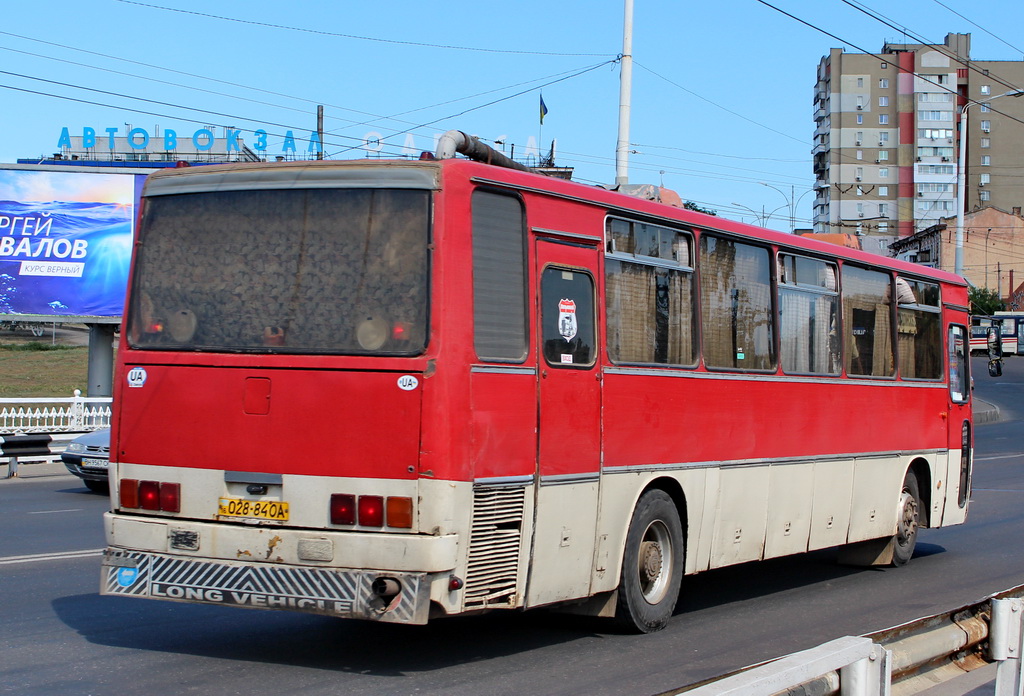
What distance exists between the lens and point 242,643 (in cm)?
778

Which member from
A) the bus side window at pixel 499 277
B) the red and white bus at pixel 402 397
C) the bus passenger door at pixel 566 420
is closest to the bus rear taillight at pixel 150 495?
the red and white bus at pixel 402 397

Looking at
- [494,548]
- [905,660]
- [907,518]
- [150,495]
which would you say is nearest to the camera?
[905,660]

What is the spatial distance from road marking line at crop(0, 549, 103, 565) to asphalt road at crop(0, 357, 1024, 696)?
0.06 ft

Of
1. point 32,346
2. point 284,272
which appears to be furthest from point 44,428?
point 32,346

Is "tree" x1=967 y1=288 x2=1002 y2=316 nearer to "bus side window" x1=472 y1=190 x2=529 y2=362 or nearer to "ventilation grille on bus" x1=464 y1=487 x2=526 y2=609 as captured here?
"bus side window" x1=472 y1=190 x2=529 y2=362

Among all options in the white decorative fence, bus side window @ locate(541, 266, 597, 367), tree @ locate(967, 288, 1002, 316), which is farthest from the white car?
tree @ locate(967, 288, 1002, 316)

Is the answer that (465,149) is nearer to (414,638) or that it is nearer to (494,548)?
(494,548)

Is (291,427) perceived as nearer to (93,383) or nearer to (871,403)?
(871,403)

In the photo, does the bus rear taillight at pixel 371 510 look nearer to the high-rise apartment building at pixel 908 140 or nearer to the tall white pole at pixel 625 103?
the tall white pole at pixel 625 103

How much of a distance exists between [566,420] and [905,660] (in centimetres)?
267

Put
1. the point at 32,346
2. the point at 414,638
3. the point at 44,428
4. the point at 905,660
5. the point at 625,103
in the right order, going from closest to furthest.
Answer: the point at 905,660, the point at 414,638, the point at 625,103, the point at 44,428, the point at 32,346

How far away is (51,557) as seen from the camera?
Result: 1084 centimetres

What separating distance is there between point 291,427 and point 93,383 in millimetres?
27373

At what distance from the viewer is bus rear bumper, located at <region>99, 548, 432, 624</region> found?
641 centimetres
